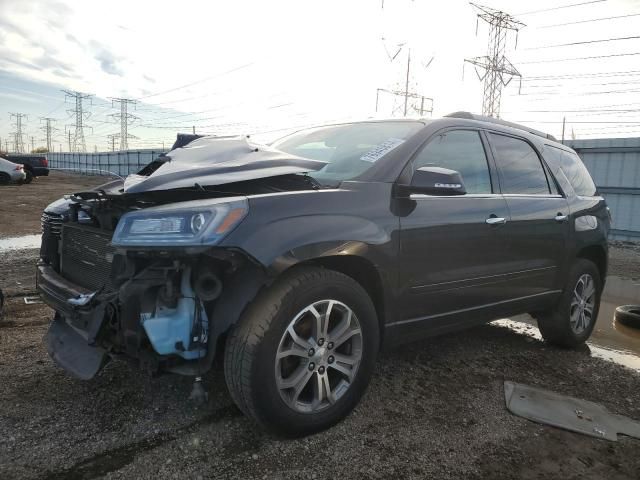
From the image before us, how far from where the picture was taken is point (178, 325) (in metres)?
2.18

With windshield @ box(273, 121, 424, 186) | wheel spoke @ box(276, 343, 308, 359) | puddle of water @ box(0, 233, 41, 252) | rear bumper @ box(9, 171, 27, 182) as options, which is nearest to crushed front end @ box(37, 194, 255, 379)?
wheel spoke @ box(276, 343, 308, 359)

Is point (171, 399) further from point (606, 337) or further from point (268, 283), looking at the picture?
point (606, 337)

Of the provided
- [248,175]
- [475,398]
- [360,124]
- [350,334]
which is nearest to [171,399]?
[350,334]

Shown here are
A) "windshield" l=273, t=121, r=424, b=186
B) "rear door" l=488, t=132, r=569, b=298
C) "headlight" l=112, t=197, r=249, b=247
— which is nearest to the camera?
"headlight" l=112, t=197, r=249, b=247

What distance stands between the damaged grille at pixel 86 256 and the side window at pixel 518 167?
2721 millimetres

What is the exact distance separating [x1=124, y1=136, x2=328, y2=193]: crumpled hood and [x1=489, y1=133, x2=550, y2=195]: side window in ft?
5.37

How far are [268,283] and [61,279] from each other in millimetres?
1428

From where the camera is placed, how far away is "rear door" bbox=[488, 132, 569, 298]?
362 centimetres

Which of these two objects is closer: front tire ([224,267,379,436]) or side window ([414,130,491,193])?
front tire ([224,267,379,436])

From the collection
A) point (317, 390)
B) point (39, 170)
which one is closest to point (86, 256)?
point (317, 390)

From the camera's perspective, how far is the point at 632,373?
391cm

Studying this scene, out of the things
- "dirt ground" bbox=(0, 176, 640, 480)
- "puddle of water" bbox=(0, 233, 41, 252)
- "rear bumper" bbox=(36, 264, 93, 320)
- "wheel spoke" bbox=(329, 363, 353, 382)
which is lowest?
"dirt ground" bbox=(0, 176, 640, 480)

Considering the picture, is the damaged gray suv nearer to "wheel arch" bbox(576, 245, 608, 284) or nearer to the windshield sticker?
the windshield sticker

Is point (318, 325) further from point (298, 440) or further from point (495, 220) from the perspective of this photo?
point (495, 220)
